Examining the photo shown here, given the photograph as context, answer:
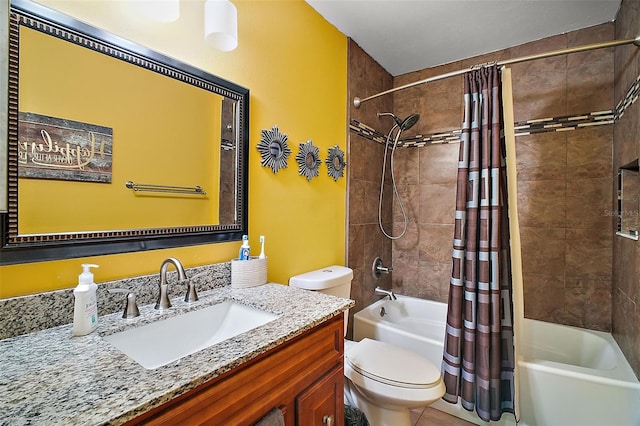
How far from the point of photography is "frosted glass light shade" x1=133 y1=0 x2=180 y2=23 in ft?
3.30

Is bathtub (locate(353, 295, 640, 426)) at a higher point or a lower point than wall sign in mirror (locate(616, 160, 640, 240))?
lower

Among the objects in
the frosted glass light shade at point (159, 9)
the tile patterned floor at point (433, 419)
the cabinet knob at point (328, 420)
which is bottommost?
the tile patterned floor at point (433, 419)

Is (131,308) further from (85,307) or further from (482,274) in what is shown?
(482,274)

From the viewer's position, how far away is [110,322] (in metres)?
0.86

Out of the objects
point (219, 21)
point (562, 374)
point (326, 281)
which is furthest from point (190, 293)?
point (562, 374)

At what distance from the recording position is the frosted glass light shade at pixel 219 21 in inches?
44.2

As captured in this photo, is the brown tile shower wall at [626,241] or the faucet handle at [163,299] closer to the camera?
Result: the faucet handle at [163,299]

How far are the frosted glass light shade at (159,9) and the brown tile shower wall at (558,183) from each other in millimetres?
1404

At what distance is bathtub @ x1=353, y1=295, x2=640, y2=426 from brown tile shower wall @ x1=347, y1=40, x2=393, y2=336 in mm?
238

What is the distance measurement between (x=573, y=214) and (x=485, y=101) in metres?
1.09

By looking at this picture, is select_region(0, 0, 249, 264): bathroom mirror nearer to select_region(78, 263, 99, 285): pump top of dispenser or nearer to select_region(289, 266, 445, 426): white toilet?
select_region(78, 263, 99, 285): pump top of dispenser

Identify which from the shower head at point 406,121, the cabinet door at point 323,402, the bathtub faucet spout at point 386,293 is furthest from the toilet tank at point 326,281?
the shower head at point 406,121

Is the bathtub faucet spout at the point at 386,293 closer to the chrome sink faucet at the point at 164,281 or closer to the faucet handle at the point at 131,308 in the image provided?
the chrome sink faucet at the point at 164,281

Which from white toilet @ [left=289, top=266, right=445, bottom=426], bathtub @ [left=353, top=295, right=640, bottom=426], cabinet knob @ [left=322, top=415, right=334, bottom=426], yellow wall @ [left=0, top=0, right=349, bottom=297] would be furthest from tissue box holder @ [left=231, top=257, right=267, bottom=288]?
bathtub @ [left=353, top=295, right=640, bottom=426]
